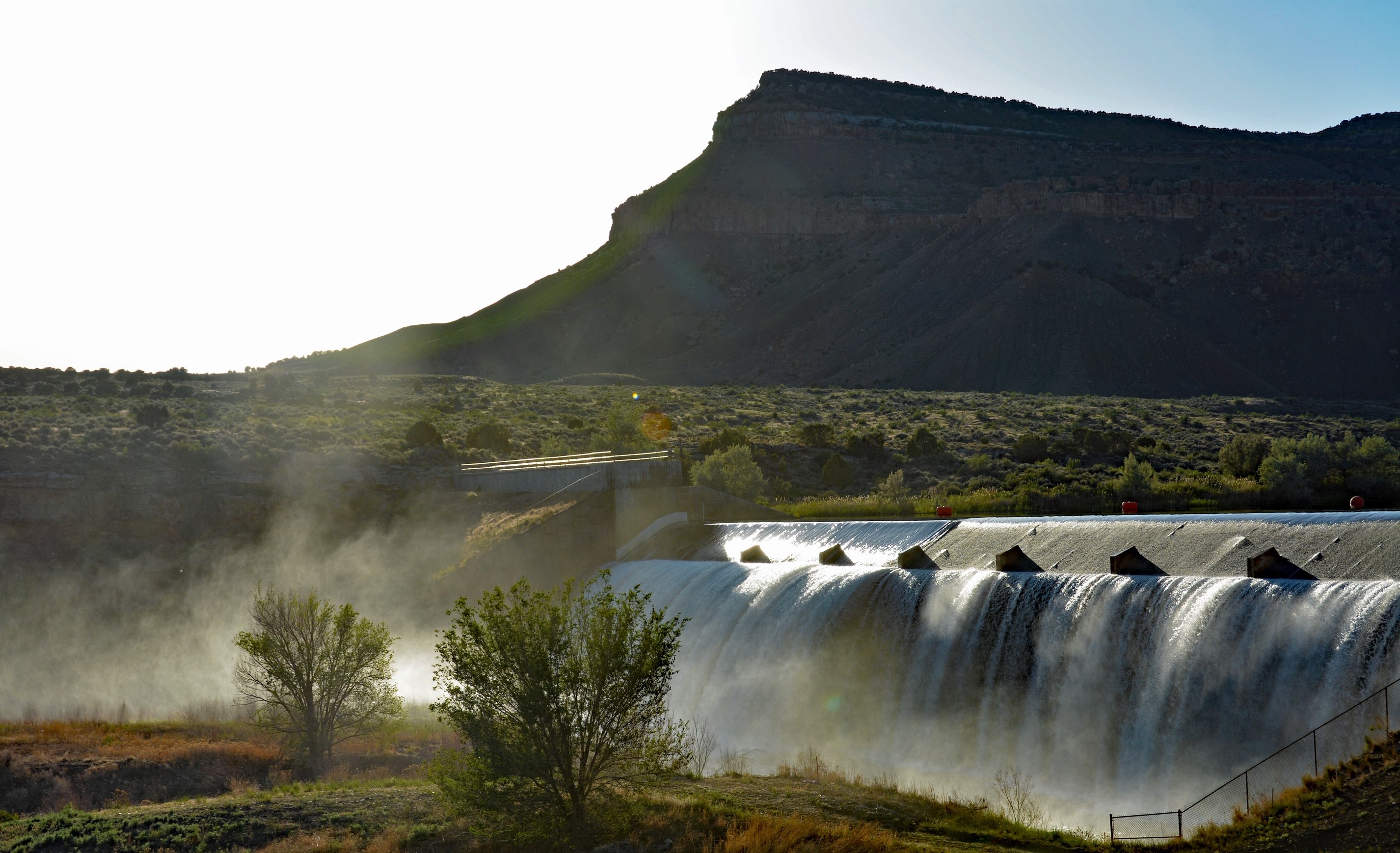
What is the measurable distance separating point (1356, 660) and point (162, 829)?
1722 cm

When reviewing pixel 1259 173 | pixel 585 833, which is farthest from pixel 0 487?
pixel 1259 173

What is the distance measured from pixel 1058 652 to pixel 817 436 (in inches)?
1509

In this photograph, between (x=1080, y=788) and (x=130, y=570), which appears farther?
(x=130, y=570)

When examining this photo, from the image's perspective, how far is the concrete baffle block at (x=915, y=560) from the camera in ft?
91.3

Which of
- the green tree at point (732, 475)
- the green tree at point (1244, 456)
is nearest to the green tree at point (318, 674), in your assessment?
the green tree at point (732, 475)

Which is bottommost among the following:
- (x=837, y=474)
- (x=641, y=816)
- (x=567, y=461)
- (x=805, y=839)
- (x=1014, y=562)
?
(x=805, y=839)

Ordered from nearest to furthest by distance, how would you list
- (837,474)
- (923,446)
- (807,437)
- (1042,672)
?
(1042,672), (837,474), (923,446), (807,437)

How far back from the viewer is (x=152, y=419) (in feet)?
162

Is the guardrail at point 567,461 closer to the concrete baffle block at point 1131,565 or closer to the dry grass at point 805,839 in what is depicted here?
the concrete baffle block at point 1131,565

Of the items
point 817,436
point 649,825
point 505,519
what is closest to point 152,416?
point 505,519

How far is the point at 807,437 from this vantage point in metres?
59.4

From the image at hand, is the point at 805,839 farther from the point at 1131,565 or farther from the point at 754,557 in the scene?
the point at 754,557

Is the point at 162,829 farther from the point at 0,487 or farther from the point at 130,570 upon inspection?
the point at 0,487

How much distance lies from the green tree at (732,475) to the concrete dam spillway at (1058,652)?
14902mm
